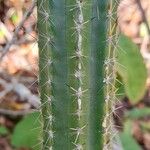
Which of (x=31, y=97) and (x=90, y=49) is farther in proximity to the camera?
(x=31, y=97)

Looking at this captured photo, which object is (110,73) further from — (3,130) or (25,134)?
(3,130)

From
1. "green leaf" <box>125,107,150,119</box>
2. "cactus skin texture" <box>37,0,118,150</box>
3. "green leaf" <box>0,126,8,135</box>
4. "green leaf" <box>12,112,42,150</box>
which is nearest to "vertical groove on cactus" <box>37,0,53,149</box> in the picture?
"cactus skin texture" <box>37,0,118,150</box>

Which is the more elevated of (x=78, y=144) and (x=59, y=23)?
(x=59, y=23)

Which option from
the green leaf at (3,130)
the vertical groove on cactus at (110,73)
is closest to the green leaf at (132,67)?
the vertical groove on cactus at (110,73)

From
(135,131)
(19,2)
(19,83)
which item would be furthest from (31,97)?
(135,131)

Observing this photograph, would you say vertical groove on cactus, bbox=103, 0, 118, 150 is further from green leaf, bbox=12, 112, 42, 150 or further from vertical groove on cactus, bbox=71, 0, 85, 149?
green leaf, bbox=12, 112, 42, 150

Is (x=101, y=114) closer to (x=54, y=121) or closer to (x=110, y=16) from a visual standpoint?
(x=54, y=121)

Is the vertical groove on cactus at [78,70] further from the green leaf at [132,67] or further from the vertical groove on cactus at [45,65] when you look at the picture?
the green leaf at [132,67]
